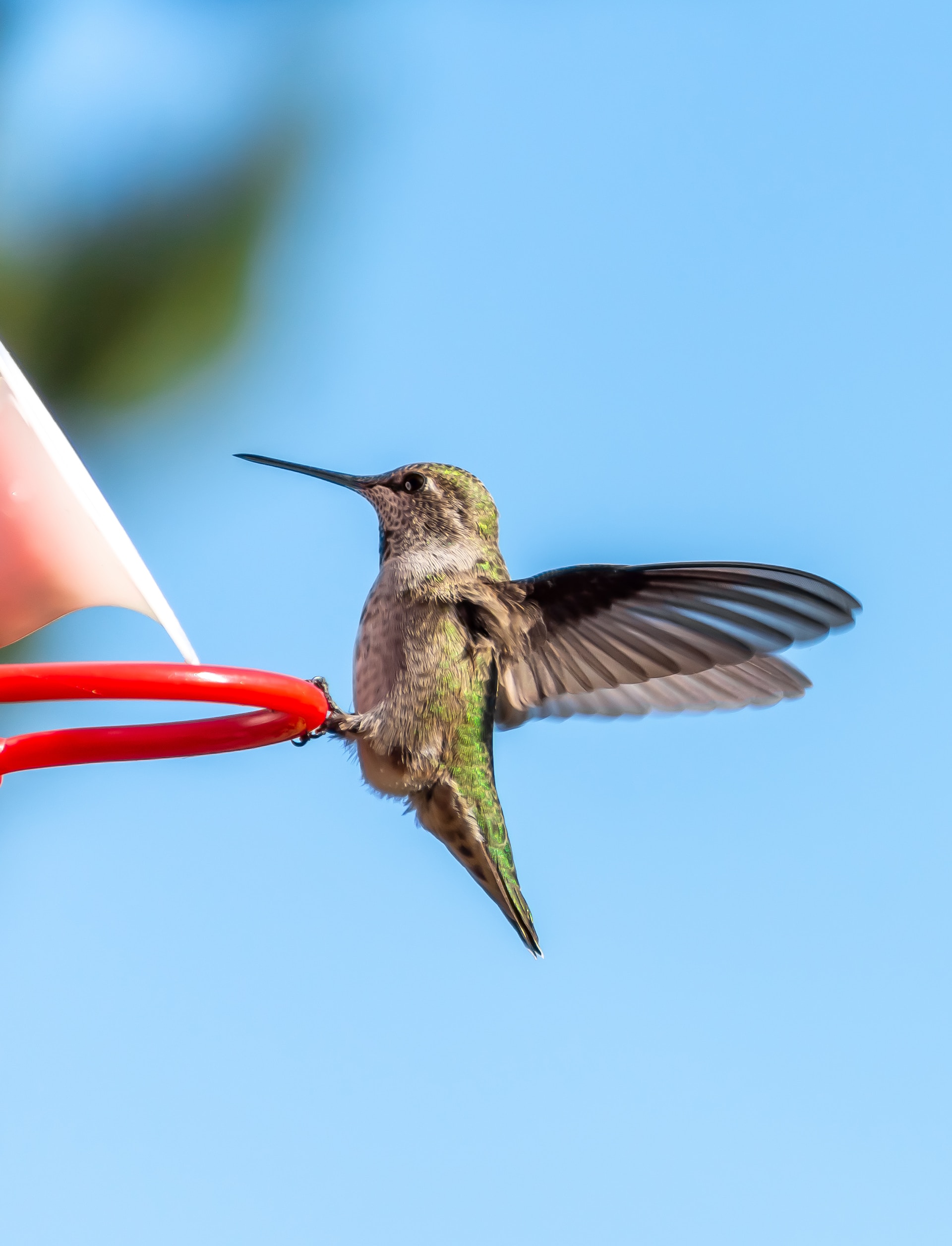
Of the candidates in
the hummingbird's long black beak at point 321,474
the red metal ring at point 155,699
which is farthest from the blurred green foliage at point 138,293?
the red metal ring at point 155,699

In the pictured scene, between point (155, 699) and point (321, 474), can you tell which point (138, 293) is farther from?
point (155, 699)

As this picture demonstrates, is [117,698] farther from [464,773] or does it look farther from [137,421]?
[137,421]

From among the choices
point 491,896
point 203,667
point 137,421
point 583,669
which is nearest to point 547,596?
point 583,669

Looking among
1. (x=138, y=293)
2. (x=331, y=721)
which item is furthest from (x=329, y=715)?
(x=138, y=293)

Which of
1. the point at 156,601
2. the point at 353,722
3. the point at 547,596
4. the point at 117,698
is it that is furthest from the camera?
the point at 547,596

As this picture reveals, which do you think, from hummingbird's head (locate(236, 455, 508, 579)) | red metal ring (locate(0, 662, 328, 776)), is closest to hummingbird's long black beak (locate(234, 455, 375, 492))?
hummingbird's head (locate(236, 455, 508, 579))
